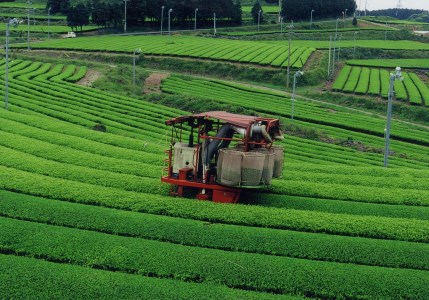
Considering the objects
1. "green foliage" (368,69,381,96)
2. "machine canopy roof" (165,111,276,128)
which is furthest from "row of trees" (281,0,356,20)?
"machine canopy roof" (165,111,276,128)

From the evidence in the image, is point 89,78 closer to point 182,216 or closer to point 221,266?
point 182,216

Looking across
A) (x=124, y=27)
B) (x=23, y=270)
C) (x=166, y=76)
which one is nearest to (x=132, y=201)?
(x=23, y=270)

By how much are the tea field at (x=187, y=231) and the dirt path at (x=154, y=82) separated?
118ft

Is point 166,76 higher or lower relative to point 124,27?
lower

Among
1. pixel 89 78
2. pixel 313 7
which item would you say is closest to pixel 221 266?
pixel 89 78

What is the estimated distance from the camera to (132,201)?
59.3ft

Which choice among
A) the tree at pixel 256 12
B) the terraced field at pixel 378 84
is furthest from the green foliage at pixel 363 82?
the tree at pixel 256 12

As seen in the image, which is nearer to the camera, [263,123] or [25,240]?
[25,240]

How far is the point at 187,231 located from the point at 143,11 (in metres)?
109

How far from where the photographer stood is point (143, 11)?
11894 centimetres

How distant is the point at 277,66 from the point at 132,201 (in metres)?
66.4

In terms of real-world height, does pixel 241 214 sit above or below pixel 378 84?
below

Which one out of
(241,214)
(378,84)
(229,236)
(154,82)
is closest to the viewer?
(229,236)

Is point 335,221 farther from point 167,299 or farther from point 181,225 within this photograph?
point 167,299
